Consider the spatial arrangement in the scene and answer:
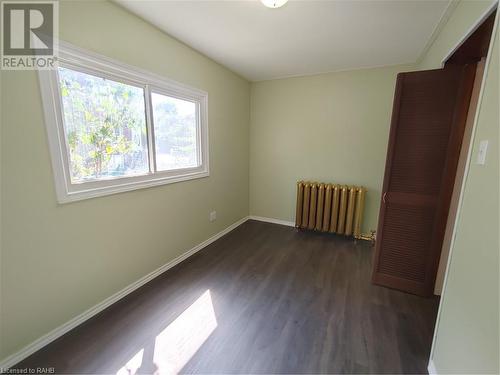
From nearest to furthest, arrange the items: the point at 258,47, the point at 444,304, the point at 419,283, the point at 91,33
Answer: the point at 444,304, the point at 91,33, the point at 419,283, the point at 258,47

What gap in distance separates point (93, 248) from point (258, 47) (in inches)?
A: 100

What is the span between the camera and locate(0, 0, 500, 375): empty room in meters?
1.24

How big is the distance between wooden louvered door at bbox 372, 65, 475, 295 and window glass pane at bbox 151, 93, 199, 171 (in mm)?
2183

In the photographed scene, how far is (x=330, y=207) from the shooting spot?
10.7 feet

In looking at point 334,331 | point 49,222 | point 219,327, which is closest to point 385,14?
point 334,331

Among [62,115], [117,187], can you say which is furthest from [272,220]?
[62,115]

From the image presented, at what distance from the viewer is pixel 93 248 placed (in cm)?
170

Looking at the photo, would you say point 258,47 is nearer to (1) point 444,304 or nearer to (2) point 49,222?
(2) point 49,222

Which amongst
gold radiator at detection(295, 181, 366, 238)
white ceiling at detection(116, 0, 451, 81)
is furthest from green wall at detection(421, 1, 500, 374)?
gold radiator at detection(295, 181, 366, 238)

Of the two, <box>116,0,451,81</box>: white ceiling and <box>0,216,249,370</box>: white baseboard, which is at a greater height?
<box>116,0,451,81</box>: white ceiling

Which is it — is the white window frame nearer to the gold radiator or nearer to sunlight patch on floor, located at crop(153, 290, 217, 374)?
sunlight patch on floor, located at crop(153, 290, 217, 374)

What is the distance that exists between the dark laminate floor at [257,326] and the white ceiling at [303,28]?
2.46 meters
